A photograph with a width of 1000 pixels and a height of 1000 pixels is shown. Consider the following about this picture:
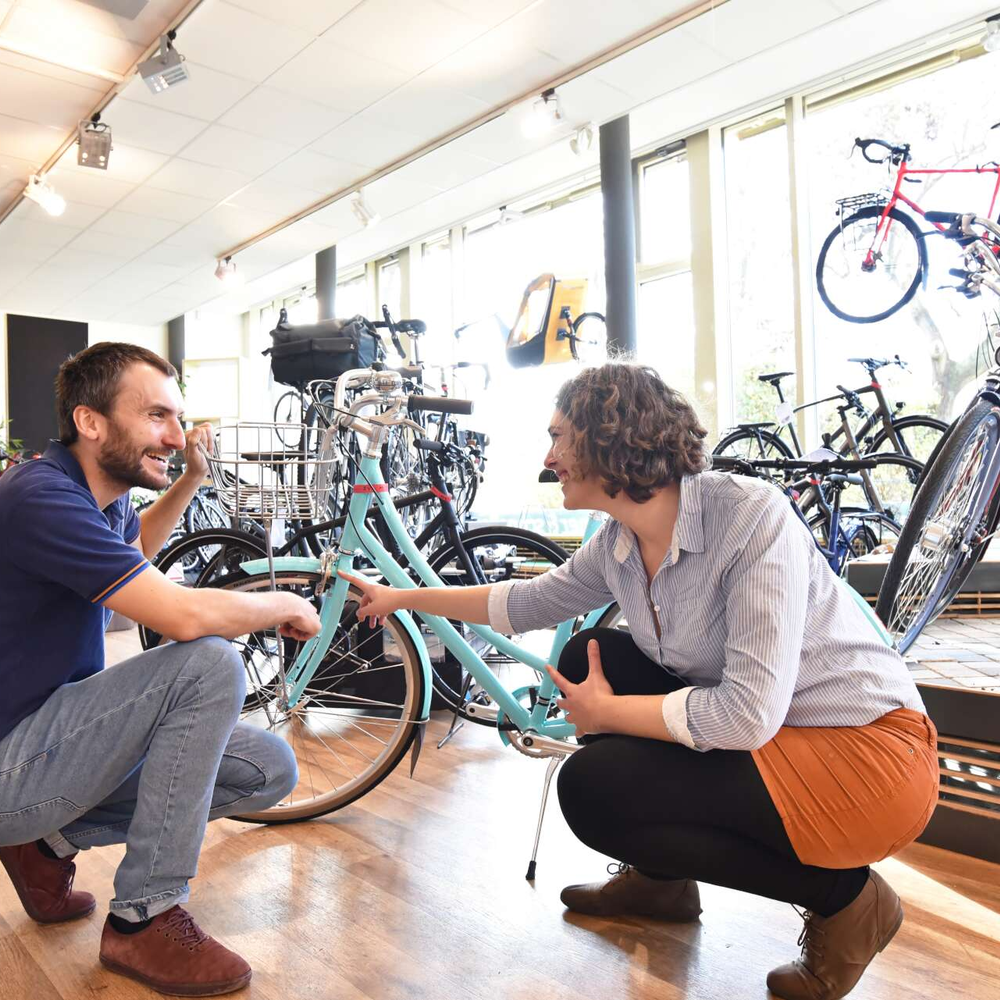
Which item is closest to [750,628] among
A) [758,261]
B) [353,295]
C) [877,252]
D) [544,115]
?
[877,252]

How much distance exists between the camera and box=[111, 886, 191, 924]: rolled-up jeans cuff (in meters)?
1.31

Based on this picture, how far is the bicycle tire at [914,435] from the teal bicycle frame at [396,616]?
2.51m

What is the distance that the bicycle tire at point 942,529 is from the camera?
5.97 ft

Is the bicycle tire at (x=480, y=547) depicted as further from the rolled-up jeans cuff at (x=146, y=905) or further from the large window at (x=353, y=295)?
the large window at (x=353, y=295)

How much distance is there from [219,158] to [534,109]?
217 centimetres

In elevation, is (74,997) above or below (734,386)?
below

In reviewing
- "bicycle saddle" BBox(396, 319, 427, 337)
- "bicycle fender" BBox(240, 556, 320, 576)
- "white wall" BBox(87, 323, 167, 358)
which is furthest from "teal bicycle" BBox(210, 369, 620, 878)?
"white wall" BBox(87, 323, 167, 358)

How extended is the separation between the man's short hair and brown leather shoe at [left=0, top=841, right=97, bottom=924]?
2.47 feet

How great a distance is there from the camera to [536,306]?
6.40 m

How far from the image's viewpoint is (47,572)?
1.23 m

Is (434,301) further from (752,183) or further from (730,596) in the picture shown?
(730,596)

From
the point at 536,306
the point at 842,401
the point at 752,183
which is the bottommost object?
the point at 842,401

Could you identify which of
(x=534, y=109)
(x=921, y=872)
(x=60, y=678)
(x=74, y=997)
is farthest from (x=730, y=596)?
(x=534, y=109)

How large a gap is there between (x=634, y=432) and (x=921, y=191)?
14.3ft
